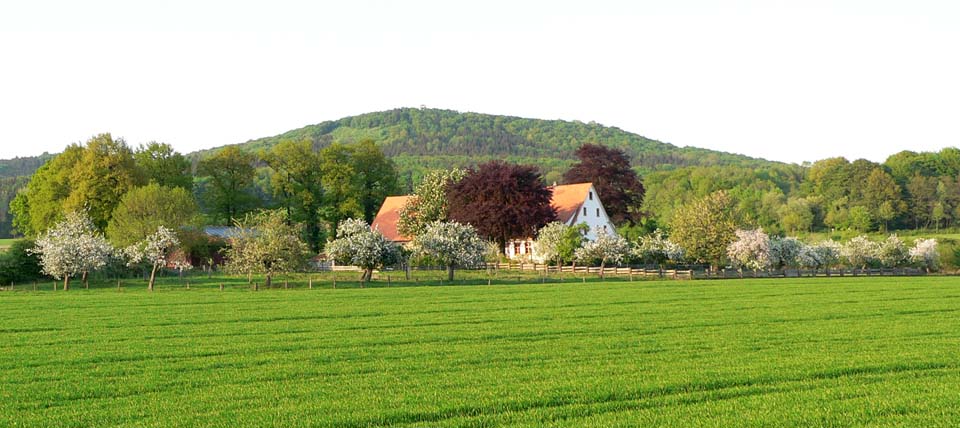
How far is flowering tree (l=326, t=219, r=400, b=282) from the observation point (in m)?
55.1

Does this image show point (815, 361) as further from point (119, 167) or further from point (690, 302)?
point (119, 167)

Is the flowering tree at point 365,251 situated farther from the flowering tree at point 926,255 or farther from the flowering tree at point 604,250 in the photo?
the flowering tree at point 926,255

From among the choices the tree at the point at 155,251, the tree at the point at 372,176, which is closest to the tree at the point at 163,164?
the tree at the point at 372,176

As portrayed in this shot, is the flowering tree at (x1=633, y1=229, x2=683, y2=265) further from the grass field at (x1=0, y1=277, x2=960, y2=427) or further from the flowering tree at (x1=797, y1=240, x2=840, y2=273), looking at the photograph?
the grass field at (x1=0, y1=277, x2=960, y2=427)

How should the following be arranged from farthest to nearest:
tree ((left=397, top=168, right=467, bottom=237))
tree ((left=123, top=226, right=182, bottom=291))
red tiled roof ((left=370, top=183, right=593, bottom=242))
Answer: red tiled roof ((left=370, top=183, right=593, bottom=242))
tree ((left=397, top=168, right=467, bottom=237))
tree ((left=123, top=226, right=182, bottom=291))

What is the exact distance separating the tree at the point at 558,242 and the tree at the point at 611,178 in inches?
736

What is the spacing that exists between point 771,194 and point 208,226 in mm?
83137

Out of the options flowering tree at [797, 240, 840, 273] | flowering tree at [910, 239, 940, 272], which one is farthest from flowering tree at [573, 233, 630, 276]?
flowering tree at [910, 239, 940, 272]

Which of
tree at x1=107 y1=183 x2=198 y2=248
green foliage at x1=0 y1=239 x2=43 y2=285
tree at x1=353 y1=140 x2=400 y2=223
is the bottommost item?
green foliage at x1=0 y1=239 x2=43 y2=285

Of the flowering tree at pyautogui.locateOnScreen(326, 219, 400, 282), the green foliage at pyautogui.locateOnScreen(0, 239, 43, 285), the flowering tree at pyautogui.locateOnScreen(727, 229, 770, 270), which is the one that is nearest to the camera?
the green foliage at pyautogui.locateOnScreen(0, 239, 43, 285)

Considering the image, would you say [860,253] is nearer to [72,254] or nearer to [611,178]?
[611,178]

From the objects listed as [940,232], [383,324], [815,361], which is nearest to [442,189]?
[383,324]

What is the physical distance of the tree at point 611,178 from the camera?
8750cm

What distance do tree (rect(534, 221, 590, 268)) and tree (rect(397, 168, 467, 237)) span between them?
39.0 ft
